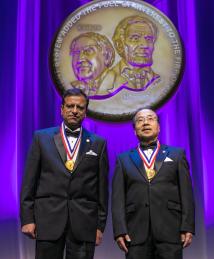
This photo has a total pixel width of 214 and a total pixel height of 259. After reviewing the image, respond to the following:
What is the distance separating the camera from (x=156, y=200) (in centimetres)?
245

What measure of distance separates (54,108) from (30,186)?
4.13 feet

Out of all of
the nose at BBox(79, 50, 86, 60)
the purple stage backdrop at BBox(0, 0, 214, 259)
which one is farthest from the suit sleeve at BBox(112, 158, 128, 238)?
the nose at BBox(79, 50, 86, 60)

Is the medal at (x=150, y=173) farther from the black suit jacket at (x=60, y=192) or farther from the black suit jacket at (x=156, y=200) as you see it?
the black suit jacket at (x=60, y=192)

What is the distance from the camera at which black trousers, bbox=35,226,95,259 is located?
7.69 ft

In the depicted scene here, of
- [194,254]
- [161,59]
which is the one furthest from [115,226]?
[161,59]

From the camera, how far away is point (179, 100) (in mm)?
3607

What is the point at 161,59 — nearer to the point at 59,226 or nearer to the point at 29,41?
the point at 29,41

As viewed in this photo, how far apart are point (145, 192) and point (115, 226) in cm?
25

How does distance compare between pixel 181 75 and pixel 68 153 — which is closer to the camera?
pixel 68 153

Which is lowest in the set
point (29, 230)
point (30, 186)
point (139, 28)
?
point (29, 230)

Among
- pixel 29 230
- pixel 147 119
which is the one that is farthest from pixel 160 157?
pixel 29 230

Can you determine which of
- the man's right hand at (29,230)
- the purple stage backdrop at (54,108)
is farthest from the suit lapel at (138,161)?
the purple stage backdrop at (54,108)

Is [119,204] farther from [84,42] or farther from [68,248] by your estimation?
[84,42]

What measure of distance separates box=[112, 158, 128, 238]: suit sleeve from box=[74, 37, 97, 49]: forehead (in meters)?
1.33
